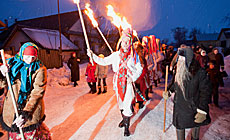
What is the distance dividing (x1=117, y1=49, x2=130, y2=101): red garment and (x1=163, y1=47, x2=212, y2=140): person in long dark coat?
4.15ft

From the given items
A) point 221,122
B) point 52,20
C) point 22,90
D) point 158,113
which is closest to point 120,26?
point 158,113

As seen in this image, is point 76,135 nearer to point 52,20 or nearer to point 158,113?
point 158,113

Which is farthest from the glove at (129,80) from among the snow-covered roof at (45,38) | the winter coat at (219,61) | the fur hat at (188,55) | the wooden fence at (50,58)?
the snow-covered roof at (45,38)

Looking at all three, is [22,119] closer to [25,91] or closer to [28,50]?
[25,91]

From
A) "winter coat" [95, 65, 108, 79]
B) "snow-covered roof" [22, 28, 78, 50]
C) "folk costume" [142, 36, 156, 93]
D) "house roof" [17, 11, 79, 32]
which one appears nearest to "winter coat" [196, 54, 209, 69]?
"folk costume" [142, 36, 156, 93]

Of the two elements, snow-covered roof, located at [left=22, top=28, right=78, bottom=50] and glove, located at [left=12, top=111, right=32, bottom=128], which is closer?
glove, located at [left=12, top=111, right=32, bottom=128]

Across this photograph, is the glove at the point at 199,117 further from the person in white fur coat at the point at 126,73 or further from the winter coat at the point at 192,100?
the person in white fur coat at the point at 126,73

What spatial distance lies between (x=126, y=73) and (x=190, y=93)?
1.54 metres

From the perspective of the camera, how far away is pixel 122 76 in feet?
12.8

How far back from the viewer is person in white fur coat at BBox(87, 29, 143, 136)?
386cm

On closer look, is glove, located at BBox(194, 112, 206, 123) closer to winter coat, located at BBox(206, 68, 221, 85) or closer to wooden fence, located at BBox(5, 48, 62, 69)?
winter coat, located at BBox(206, 68, 221, 85)

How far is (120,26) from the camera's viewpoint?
4.93 m

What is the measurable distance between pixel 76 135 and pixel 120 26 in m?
3.16

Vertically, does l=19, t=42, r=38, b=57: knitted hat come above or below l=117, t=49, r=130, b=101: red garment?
above
